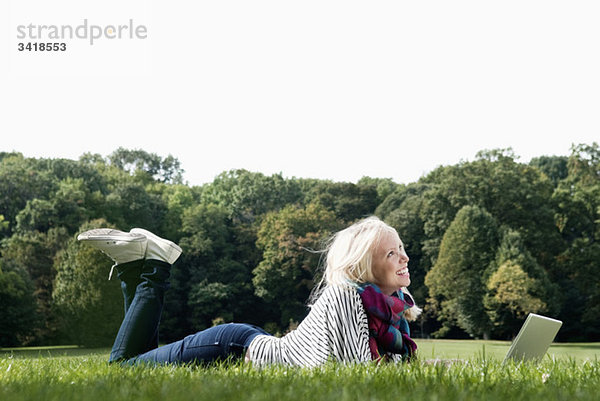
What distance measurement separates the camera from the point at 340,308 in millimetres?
4117

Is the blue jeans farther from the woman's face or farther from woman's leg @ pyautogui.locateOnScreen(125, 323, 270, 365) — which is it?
the woman's face

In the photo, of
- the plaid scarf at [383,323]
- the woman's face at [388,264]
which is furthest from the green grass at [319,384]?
the woman's face at [388,264]

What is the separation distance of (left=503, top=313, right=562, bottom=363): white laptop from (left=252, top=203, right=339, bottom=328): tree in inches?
1484

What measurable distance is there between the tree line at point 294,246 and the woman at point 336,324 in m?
28.4

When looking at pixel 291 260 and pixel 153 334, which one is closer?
pixel 153 334

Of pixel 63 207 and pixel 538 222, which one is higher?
pixel 63 207

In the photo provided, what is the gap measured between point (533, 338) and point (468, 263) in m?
33.8

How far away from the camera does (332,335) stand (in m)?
4.12

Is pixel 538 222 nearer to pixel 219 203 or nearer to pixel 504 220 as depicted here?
pixel 504 220

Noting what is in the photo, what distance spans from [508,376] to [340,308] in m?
1.08

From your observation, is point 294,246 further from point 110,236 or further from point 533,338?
point 533,338

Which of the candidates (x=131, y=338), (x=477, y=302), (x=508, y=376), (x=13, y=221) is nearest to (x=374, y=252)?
(x=508, y=376)

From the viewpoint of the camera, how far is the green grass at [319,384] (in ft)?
8.84

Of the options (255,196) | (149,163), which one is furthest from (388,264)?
(149,163)
